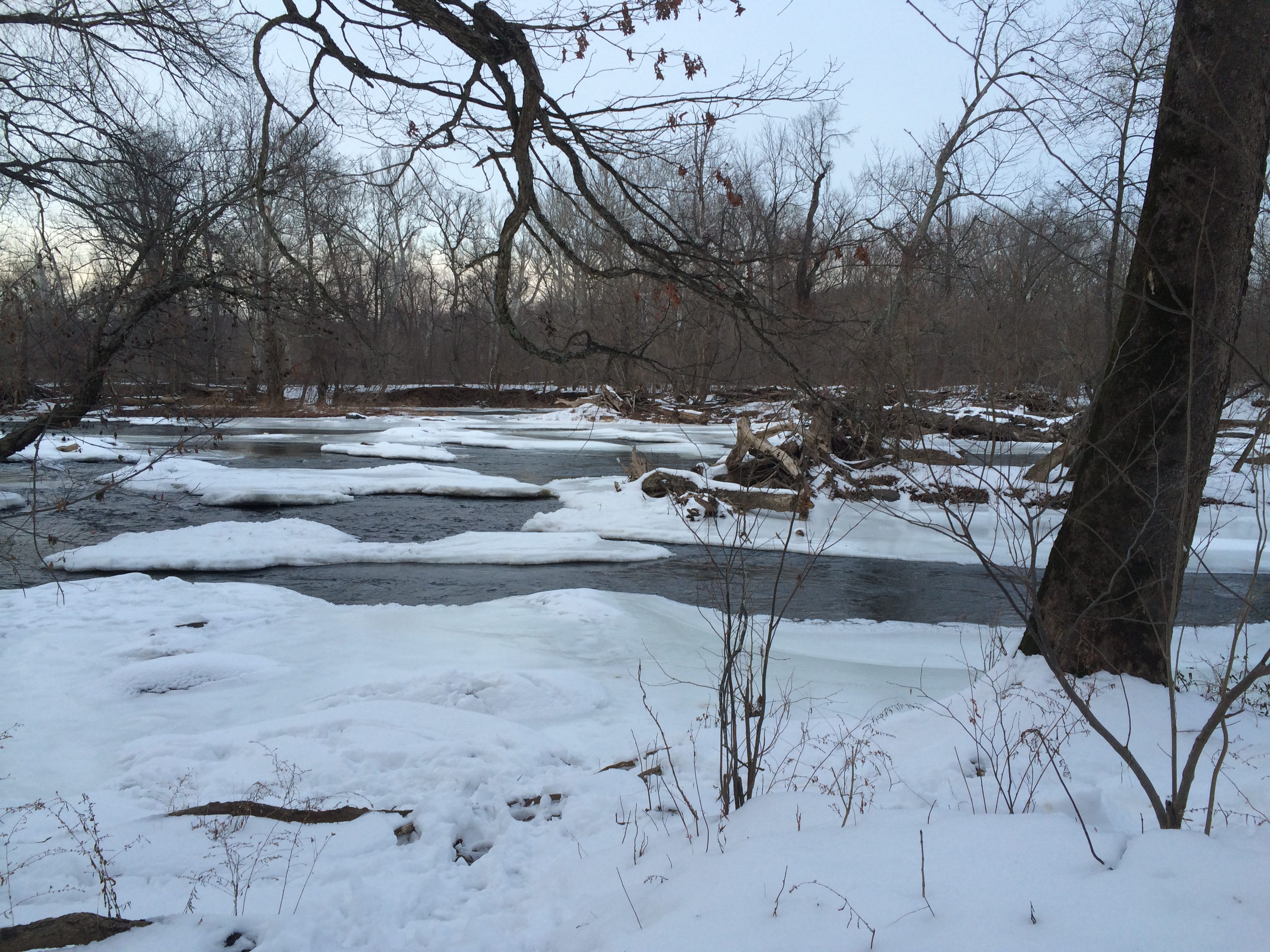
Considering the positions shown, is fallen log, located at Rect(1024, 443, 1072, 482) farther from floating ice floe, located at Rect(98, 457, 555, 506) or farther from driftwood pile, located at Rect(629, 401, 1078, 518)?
floating ice floe, located at Rect(98, 457, 555, 506)

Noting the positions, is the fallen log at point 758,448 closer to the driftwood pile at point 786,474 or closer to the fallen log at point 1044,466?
the driftwood pile at point 786,474

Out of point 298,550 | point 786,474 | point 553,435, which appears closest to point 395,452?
point 553,435

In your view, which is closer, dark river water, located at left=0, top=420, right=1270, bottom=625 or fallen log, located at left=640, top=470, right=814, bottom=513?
dark river water, located at left=0, top=420, right=1270, bottom=625

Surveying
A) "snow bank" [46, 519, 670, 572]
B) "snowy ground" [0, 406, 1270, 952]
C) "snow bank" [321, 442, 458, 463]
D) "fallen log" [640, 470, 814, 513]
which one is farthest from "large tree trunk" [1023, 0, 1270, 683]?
"snow bank" [321, 442, 458, 463]

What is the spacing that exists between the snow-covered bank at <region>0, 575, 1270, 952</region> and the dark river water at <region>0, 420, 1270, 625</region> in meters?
0.92

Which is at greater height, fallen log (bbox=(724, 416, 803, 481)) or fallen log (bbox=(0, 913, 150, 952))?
fallen log (bbox=(724, 416, 803, 481))

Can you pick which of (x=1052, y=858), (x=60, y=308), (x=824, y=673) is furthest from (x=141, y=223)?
(x=1052, y=858)

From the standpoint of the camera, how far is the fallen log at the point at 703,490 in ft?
35.5

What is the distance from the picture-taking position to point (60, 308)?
588 cm

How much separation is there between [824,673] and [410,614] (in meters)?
3.62

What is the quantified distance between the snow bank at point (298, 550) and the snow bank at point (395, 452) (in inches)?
280

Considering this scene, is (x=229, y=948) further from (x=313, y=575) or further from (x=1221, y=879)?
(x=313, y=575)

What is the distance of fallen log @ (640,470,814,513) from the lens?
1082cm

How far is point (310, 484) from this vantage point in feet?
43.4
